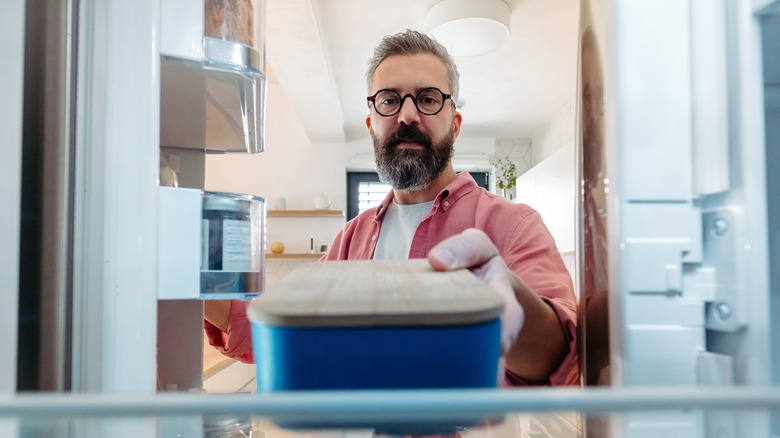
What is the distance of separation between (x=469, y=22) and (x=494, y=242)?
→ 148cm

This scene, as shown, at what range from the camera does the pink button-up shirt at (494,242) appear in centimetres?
94

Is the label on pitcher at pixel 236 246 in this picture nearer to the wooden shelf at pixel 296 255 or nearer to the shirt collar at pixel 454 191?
the shirt collar at pixel 454 191

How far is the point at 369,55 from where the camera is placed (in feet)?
9.76

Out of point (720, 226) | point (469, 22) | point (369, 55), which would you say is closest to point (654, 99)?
point (720, 226)

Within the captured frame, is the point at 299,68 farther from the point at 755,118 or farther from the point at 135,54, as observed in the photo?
the point at 755,118

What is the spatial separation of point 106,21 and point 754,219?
0.60 meters

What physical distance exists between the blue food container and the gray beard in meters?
1.06

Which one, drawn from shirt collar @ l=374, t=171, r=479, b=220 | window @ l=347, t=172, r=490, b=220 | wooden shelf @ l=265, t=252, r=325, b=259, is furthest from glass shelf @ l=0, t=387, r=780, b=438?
window @ l=347, t=172, r=490, b=220

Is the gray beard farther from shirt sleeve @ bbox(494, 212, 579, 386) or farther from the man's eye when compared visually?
shirt sleeve @ bbox(494, 212, 579, 386)

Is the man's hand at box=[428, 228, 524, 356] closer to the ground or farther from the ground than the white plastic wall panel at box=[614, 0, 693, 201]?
closer to the ground

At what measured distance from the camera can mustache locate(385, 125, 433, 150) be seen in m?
1.40

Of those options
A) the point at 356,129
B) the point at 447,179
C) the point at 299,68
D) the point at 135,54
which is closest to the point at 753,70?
the point at 135,54

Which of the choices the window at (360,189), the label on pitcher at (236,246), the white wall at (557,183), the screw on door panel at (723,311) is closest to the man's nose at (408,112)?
the label on pitcher at (236,246)

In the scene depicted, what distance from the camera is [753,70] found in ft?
1.63
